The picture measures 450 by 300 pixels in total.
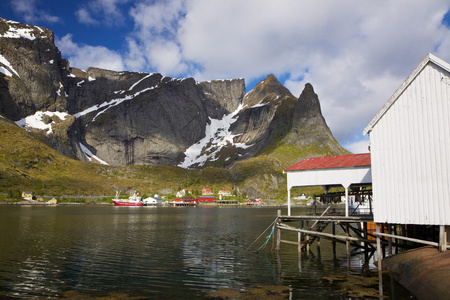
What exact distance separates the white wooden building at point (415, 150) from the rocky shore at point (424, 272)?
2.16 meters

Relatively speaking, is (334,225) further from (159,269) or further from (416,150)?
(159,269)

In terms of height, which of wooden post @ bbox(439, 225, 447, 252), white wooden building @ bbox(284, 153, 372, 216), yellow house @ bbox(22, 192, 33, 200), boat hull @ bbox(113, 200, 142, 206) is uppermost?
white wooden building @ bbox(284, 153, 372, 216)

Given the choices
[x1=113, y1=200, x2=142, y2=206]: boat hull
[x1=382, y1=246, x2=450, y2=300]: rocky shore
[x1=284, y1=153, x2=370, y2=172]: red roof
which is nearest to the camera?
[x1=382, y1=246, x2=450, y2=300]: rocky shore

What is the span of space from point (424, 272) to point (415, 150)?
7774mm

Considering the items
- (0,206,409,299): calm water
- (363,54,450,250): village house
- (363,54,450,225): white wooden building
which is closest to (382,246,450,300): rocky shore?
(0,206,409,299): calm water

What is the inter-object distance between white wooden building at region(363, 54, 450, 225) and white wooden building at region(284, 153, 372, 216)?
4.95m

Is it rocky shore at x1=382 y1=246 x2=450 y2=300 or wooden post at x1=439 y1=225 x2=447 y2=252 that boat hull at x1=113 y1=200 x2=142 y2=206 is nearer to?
rocky shore at x1=382 y1=246 x2=450 y2=300

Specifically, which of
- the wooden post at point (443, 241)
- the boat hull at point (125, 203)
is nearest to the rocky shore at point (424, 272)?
the wooden post at point (443, 241)

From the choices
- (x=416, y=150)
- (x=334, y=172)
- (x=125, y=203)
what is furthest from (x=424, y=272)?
(x=125, y=203)

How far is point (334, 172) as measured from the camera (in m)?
30.1

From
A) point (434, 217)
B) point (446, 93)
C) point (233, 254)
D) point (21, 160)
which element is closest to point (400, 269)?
point (434, 217)

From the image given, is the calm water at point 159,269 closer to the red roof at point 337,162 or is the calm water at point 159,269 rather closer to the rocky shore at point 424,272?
the rocky shore at point 424,272

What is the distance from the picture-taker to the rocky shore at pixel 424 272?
1606cm

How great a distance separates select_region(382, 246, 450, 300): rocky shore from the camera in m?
16.1
